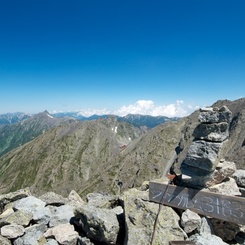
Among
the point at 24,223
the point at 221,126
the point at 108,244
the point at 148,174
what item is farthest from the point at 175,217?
the point at 148,174

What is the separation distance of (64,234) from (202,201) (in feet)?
24.5

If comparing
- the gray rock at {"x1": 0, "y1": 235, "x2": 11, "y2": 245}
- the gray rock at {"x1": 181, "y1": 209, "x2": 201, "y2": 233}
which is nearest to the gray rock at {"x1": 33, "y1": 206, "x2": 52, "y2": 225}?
the gray rock at {"x1": 0, "y1": 235, "x2": 11, "y2": 245}

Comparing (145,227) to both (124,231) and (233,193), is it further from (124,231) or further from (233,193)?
(233,193)

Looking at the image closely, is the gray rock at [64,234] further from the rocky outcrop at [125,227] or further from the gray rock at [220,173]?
the gray rock at [220,173]

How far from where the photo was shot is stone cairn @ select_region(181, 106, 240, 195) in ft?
42.7

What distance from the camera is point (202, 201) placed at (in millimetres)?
12516

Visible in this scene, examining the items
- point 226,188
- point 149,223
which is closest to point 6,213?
point 149,223

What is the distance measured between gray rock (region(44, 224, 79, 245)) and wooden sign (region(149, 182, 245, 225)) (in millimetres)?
4616

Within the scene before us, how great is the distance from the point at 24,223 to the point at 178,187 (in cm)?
944

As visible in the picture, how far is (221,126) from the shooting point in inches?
530

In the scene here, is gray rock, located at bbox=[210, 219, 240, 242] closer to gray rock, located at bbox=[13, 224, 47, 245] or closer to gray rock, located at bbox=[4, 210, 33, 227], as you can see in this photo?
gray rock, located at bbox=[13, 224, 47, 245]

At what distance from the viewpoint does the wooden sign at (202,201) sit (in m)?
11.5

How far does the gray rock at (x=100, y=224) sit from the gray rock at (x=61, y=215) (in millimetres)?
2520

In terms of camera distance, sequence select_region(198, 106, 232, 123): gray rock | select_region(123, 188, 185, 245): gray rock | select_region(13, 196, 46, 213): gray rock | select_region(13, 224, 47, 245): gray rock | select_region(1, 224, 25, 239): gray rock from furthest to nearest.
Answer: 1. select_region(13, 196, 46, 213): gray rock
2. select_region(1, 224, 25, 239): gray rock
3. select_region(13, 224, 47, 245): gray rock
4. select_region(198, 106, 232, 123): gray rock
5. select_region(123, 188, 185, 245): gray rock
